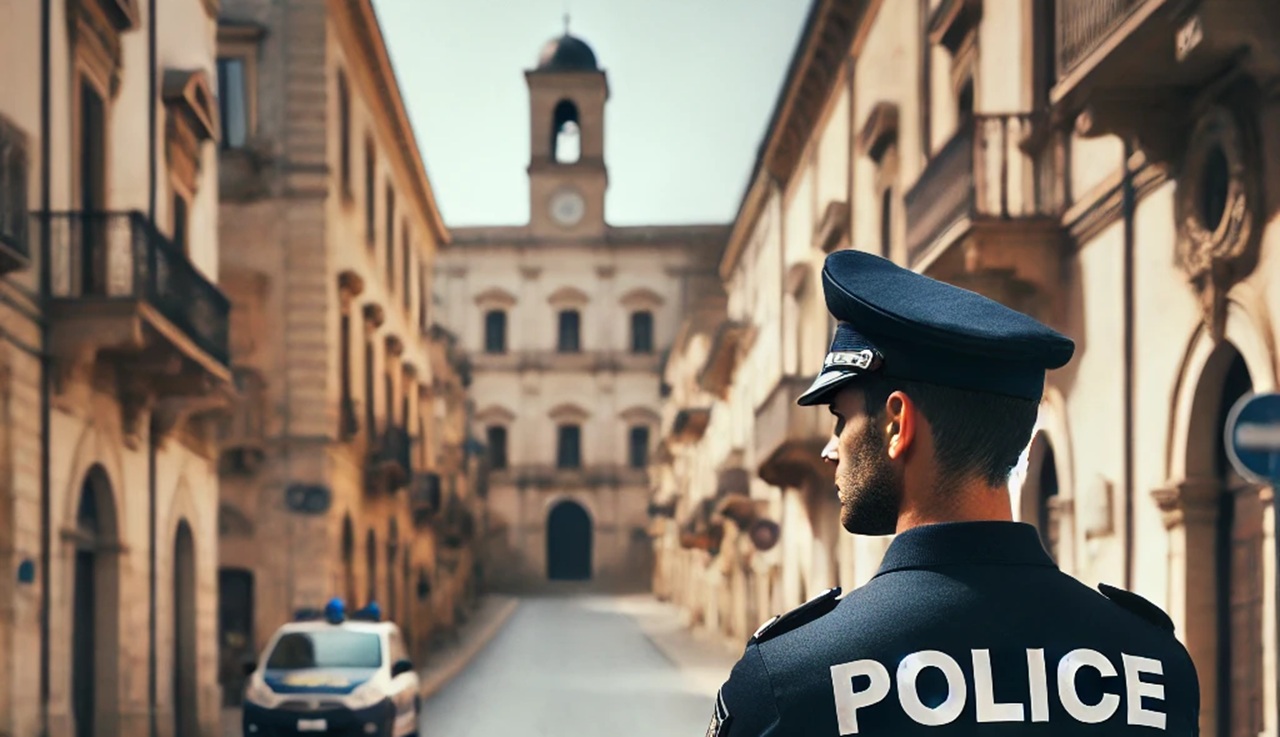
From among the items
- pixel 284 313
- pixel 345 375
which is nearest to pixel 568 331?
pixel 345 375

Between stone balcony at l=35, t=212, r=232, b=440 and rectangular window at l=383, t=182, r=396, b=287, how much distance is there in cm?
1848

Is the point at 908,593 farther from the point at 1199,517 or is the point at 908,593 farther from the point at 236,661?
the point at 236,661

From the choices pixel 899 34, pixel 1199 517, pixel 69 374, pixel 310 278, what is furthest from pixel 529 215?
pixel 1199 517

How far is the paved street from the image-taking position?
83.7 ft

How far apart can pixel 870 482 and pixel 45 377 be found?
15.3 metres

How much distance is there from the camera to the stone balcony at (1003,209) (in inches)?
615

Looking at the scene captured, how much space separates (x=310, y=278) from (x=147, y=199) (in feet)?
28.6

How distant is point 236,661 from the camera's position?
95.0 ft

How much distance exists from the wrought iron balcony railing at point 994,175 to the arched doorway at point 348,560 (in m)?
17.2

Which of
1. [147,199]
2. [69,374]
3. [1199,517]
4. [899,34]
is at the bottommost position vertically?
[1199,517]

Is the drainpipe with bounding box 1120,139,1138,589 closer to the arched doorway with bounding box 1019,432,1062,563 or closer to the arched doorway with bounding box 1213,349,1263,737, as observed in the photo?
the arched doorway with bounding box 1213,349,1263,737

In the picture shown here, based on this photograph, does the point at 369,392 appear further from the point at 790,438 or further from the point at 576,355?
the point at 576,355

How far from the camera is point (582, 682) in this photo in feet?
110

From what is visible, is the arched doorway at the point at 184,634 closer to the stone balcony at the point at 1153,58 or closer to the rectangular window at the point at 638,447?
the stone balcony at the point at 1153,58
